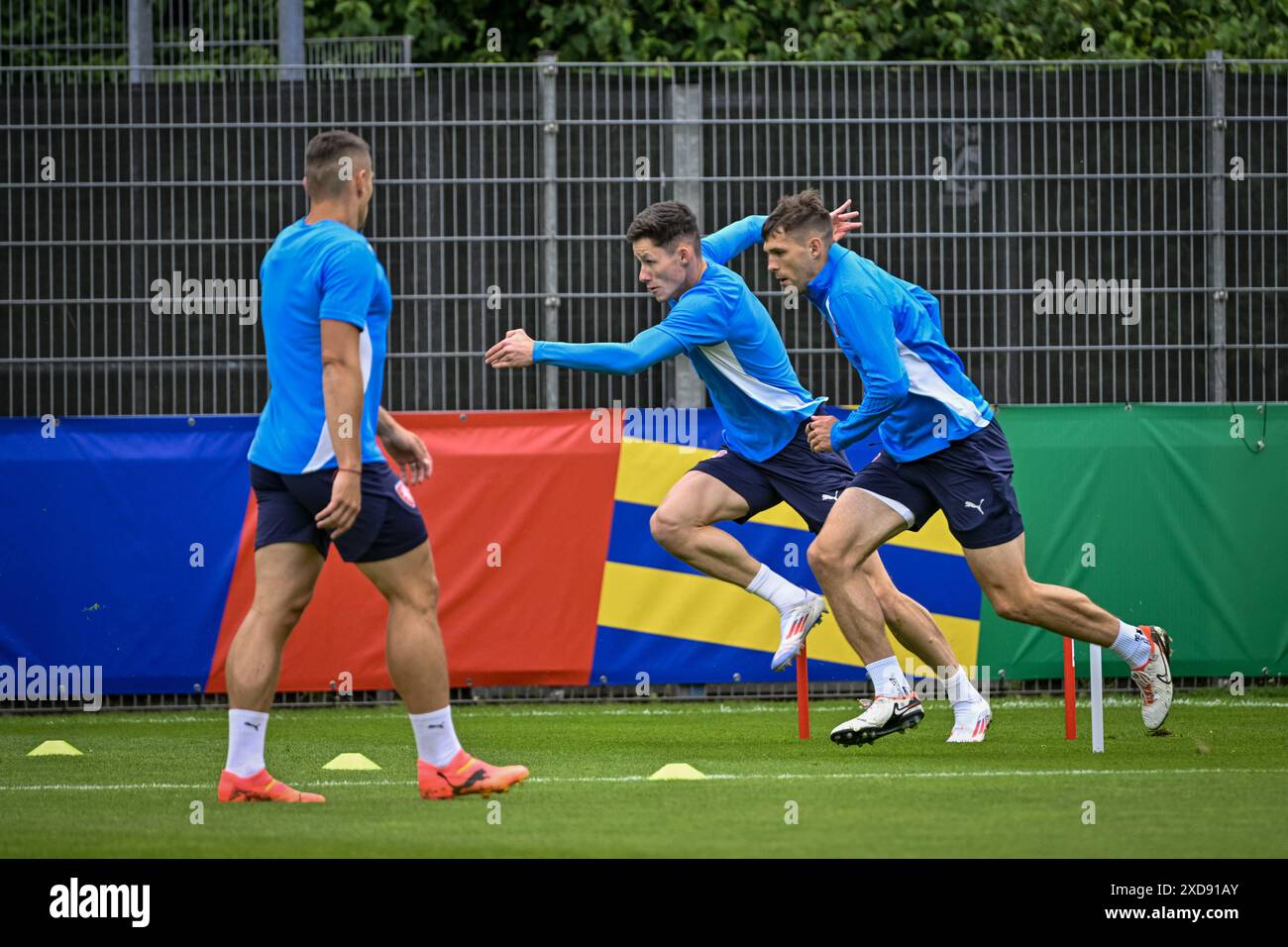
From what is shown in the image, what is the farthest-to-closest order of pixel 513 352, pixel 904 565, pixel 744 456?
pixel 904 565
pixel 744 456
pixel 513 352

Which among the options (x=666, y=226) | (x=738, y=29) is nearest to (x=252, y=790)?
(x=666, y=226)

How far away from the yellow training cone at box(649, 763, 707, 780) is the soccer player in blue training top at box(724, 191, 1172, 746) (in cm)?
92

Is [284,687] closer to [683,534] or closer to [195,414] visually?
[195,414]

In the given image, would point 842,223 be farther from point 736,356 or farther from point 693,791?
point 693,791

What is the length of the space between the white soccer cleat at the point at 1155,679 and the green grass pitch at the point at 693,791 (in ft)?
0.48

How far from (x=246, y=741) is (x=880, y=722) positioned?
2794mm

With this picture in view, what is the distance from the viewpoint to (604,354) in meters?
8.51

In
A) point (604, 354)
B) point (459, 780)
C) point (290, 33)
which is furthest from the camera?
point (290, 33)

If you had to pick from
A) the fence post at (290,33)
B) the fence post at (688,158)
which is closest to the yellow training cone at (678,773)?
the fence post at (688,158)

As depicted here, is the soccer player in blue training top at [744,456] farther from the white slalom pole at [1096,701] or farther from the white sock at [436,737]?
the white sock at [436,737]

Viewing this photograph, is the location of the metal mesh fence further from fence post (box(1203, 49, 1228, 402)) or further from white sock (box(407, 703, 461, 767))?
white sock (box(407, 703, 461, 767))

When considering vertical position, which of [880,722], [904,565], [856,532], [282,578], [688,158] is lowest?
[880,722]

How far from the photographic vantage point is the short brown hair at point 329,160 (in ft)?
21.5
